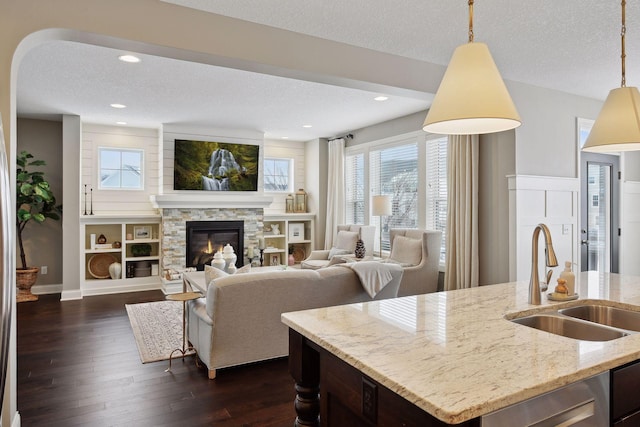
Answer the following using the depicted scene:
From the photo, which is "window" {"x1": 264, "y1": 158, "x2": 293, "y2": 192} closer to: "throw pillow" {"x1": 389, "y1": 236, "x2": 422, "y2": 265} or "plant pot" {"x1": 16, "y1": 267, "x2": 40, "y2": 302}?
"throw pillow" {"x1": 389, "y1": 236, "x2": 422, "y2": 265}

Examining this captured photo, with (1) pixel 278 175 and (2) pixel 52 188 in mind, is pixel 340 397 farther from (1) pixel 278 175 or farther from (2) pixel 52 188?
(1) pixel 278 175

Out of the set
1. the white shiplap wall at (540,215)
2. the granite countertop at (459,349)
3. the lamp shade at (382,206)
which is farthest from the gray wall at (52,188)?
the white shiplap wall at (540,215)

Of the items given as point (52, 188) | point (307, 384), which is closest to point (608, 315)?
point (307, 384)

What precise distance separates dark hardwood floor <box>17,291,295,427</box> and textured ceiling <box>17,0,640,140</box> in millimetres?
2639

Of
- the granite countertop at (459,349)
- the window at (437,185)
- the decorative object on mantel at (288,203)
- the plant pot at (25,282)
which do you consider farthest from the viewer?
the decorative object on mantel at (288,203)

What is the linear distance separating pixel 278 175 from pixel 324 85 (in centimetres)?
394

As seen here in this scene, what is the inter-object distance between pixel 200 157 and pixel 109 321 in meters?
3.07

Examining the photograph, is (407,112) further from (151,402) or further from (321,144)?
(151,402)

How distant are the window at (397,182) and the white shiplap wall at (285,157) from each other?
1878 millimetres

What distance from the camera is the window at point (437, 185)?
570 cm

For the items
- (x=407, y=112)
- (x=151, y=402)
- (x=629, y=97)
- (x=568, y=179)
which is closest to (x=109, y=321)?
(x=151, y=402)

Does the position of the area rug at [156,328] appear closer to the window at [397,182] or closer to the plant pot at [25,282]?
the plant pot at [25,282]

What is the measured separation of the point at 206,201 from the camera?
6.97m

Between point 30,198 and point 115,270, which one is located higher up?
point 30,198
